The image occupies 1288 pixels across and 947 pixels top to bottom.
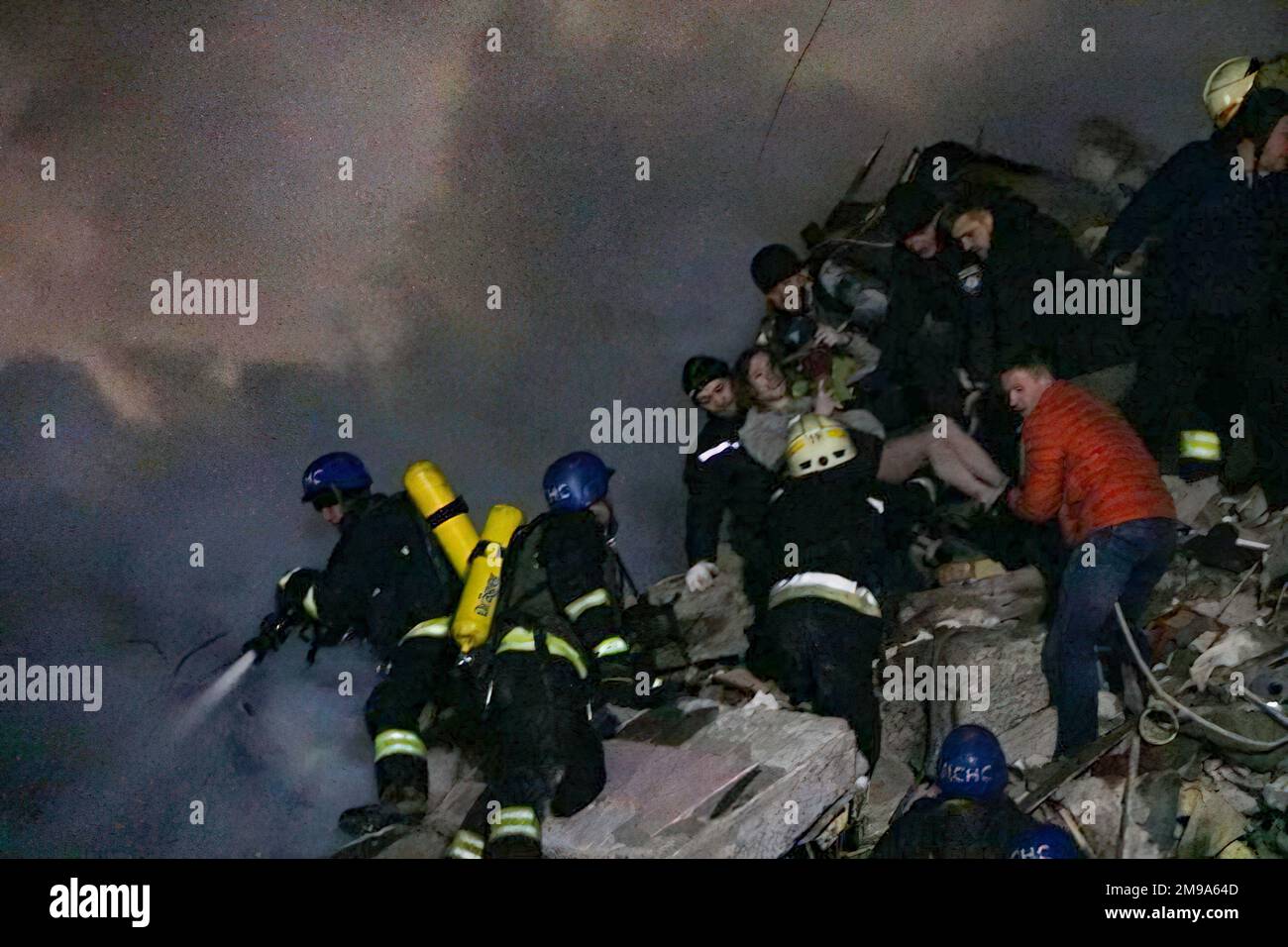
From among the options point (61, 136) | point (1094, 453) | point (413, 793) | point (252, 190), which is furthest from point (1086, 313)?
point (61, 136)

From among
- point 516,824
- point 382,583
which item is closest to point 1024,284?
point 382,583

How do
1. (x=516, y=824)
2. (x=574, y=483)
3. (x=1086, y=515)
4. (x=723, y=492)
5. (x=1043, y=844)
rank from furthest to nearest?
(x=723, y=492) → (x=574, y=483) → (x=1086, y=515) → (x=516, y=824) → (x=1043, y=844)

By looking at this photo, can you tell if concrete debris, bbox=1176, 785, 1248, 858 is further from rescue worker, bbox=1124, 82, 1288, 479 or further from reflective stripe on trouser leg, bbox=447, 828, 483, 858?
reflective stripe on trouser leg, bbox=447, 828, 483, 858

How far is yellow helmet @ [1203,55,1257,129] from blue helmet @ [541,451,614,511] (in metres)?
3.56

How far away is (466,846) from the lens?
21.2 ft

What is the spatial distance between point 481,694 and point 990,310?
312 centimetres

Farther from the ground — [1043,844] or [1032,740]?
[1032,740]

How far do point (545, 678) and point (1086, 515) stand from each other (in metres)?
2.40

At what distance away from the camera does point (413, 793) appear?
21.9ft

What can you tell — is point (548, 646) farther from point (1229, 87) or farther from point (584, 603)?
point (1229, 87)

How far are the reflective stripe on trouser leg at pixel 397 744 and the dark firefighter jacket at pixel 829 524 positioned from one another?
177cm
